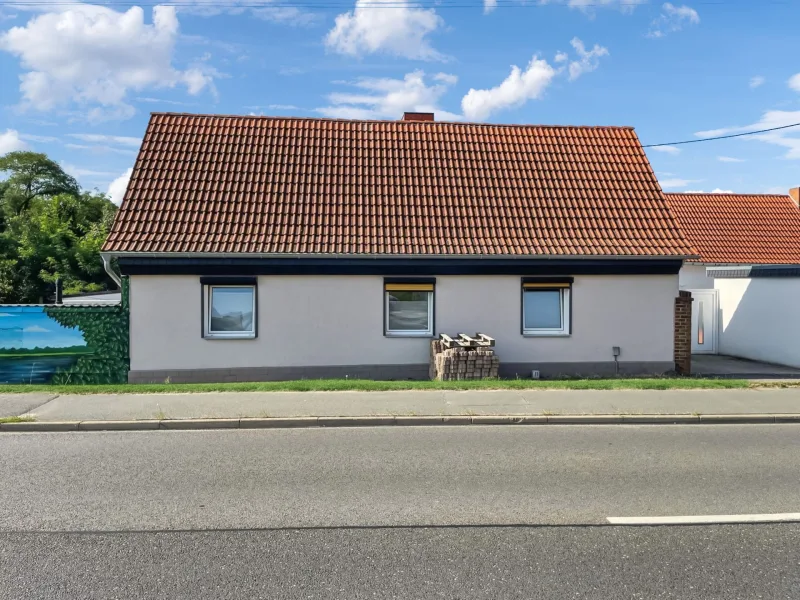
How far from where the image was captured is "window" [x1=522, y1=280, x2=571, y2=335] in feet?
48.2

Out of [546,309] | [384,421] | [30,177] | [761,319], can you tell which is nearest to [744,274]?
[761,319]

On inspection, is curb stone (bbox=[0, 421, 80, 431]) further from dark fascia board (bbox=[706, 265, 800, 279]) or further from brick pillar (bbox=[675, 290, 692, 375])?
dark fascia board (bbox=[706, 265, 800, 279])

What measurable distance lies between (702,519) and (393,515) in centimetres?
264

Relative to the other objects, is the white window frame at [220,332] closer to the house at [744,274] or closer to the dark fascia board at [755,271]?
the house at [744,274]

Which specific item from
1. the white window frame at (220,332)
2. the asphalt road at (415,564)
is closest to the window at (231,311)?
the white window frame at (220,332)

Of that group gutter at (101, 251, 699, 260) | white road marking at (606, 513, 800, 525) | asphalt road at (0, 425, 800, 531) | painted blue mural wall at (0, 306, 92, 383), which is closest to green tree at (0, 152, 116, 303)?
painted blue mural wall at (0, 306, 92, 383)

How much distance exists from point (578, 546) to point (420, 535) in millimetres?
1229

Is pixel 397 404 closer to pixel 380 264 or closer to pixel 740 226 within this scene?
pixel 380 264

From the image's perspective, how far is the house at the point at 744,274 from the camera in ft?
54.5

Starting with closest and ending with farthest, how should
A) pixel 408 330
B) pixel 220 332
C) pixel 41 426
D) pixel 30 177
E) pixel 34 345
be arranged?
pixel 41 426, pixel 34 345, pixel 220 332, pixel 408 330, pixel 30 177

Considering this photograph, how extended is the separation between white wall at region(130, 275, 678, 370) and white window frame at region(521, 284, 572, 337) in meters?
0.13

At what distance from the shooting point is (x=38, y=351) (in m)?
13.4

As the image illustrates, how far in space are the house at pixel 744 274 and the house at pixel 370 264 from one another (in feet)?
12.5

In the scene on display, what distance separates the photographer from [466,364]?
13031 mm
